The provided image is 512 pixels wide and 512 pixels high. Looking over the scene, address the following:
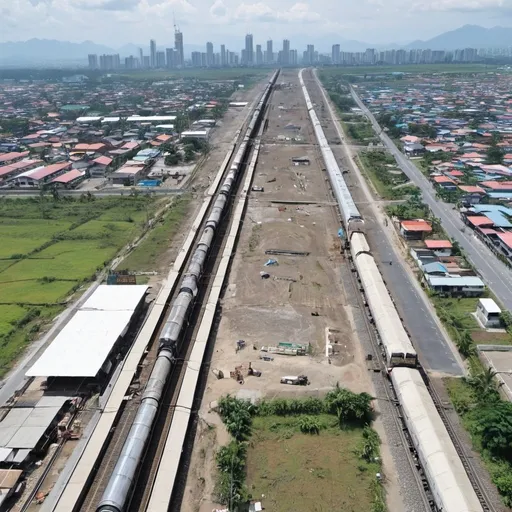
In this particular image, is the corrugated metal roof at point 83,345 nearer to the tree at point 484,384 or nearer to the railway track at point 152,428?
the railway track at point 152,428

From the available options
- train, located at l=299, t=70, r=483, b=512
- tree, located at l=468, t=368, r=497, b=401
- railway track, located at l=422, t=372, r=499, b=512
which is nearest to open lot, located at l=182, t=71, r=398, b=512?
train, located at l=299, t=70, r=483, b=512

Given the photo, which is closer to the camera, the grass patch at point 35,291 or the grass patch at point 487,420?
the grass patch at point 487,420

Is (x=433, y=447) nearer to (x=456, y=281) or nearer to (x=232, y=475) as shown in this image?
(x=232, y=475)

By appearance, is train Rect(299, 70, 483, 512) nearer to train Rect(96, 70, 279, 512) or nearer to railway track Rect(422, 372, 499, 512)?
railway track Rect(422, 372, 499, 512)

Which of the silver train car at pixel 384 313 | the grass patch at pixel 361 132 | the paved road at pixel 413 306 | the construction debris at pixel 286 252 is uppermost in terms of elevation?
the grass patch at pixel 361 132

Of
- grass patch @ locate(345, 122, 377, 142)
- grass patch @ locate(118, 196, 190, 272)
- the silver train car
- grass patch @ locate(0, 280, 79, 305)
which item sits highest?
grass patch @ locate(345, 122, 377, 142)

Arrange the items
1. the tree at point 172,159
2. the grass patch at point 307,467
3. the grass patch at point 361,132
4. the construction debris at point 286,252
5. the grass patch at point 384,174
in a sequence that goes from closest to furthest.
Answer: the grass patch at point 307,467
the construction debris at point 286,252
the grass patch at point 384,174
the tree at point 172,159
the grass patch at point 361,132

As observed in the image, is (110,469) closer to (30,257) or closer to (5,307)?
(5,307)

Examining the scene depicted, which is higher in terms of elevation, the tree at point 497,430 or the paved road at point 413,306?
the tree at point 497,430

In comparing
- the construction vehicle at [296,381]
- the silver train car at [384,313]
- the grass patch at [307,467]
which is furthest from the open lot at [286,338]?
the silver train car at [384,313]
